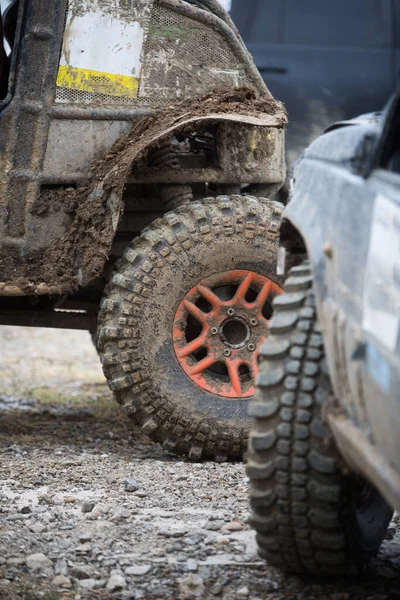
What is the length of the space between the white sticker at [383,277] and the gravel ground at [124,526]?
3.70 ft

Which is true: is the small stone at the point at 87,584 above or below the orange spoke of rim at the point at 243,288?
below

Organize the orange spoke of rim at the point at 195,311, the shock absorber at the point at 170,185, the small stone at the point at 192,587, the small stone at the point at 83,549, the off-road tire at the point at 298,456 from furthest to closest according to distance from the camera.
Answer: the shock absorber at the point at 170,185 → the orange spoke of rim at the point at 195,311 → the small stone at the point at 83,549 → the small stone at the point at 192,587 → the off-road tire at the point at 298,456

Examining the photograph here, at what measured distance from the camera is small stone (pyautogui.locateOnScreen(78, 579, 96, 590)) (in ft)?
10.6

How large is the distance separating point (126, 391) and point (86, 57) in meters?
1.59

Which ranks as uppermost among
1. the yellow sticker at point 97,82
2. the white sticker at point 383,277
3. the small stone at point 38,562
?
the yellow sticker at point 97,82

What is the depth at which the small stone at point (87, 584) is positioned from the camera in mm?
3244

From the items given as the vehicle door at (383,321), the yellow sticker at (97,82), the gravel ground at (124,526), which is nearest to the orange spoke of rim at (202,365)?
the gravel ground at (124,526)

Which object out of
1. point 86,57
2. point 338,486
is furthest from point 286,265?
point 86,57

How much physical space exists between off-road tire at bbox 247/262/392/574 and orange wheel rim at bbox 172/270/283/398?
1.97 meters

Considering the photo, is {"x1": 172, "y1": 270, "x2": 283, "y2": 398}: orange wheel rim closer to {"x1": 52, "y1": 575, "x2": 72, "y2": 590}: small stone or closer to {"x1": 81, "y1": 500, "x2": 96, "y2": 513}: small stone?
{"x1": 81, "y1": 500, "x2": 96, "y2": 513}: small stone

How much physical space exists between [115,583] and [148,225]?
2403 millimetres

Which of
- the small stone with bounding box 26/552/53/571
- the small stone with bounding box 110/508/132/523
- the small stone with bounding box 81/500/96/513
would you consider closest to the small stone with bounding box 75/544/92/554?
the small stone with bounding box 26/552/53/571

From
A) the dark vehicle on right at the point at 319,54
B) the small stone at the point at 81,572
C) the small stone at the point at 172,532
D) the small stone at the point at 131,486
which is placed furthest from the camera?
the dark vehicle on right at the point at 319,54

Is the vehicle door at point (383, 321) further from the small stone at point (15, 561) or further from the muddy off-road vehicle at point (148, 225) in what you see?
the muddy off-road vehicle at point (148, 225)
